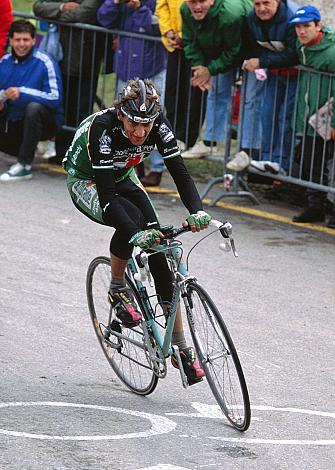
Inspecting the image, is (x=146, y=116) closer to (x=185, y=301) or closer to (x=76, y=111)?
(x=185, y=301)

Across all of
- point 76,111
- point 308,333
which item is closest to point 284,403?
point 308,333

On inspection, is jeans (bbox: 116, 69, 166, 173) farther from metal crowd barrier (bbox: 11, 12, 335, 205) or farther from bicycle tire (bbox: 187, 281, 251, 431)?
bicycle tire (bbox: 187, 281, 251, 431)

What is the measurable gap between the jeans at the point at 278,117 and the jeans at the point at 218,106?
49 centimetres

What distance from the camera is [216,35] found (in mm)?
11609

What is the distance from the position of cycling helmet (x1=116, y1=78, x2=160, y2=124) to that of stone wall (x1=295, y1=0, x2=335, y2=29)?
6575mm

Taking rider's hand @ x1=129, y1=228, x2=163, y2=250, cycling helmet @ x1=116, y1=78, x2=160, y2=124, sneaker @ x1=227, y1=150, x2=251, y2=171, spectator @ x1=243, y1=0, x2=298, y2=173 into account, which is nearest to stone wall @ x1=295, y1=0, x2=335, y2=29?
spectator @ x1=243, y1=0, x2=298, y2=173

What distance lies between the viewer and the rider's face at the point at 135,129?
20.4 feet

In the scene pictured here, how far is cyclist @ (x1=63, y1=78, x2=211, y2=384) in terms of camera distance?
20.3 ft

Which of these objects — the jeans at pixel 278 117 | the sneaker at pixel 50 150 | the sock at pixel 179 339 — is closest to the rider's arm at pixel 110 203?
the sock at pixel 179 339

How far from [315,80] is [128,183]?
471cm

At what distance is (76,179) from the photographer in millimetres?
6824

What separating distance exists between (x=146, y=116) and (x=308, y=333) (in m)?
2.49

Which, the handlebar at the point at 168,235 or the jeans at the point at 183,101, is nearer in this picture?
the handlebar at the point at 168,235

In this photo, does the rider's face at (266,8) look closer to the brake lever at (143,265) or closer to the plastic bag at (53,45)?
the plastic bag at (53,45)
